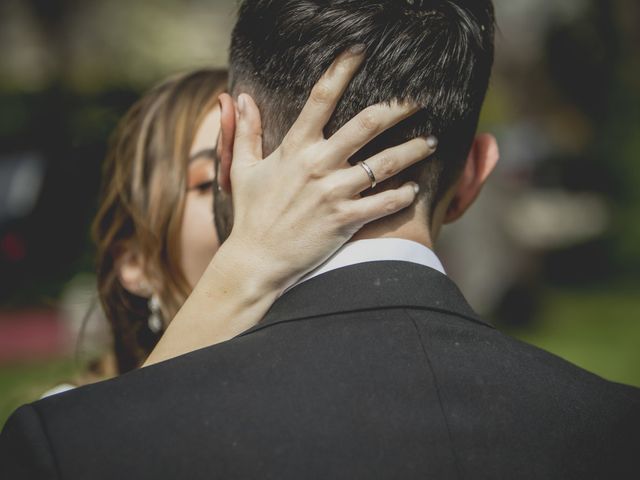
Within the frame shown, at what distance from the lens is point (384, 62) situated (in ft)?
5.50

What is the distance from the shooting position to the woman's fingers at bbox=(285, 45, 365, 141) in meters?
1.66

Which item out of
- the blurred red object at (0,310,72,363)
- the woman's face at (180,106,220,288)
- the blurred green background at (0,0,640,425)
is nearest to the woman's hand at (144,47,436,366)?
the woman's face at (180,106,220,288)

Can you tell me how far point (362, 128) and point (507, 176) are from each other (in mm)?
12734

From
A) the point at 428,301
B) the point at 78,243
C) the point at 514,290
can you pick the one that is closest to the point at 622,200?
the point at 514,290

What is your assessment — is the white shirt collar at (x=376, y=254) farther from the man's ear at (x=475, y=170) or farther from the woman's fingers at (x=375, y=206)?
the man's ear at (x=475, y=170)

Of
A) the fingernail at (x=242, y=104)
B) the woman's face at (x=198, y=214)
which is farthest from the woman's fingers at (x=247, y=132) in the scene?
the woman's face at (x=198, y=214)

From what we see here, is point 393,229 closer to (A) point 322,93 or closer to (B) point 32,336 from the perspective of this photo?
(A) point 322,93

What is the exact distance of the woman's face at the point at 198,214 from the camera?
3.05 metres

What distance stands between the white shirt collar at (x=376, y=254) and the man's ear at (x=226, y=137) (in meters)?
0.34

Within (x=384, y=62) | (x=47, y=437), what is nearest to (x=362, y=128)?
(x=384, y=62)

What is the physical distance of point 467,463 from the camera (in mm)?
1477

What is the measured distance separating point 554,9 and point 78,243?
14.4 metres

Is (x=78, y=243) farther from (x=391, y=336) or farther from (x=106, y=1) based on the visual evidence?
(x=106, y=1)

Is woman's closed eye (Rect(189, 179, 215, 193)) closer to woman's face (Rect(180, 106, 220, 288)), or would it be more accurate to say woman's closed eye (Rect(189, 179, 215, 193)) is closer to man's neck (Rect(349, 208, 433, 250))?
woman's face (Rect(180, 106, 220, 288))
